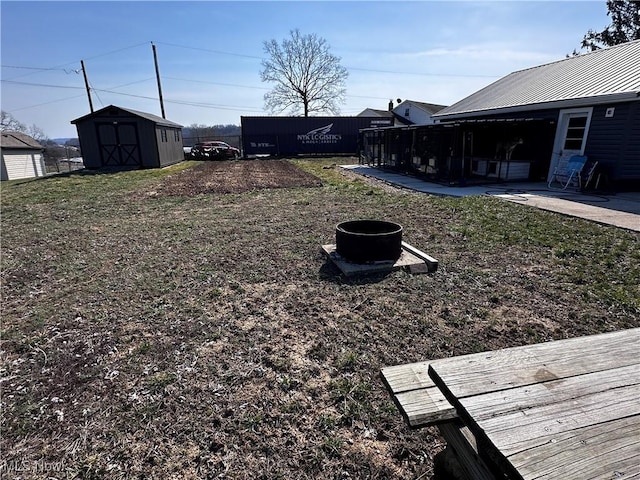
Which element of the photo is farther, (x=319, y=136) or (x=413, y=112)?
(x=413, y=112)

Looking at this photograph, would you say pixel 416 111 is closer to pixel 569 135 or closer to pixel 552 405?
pixel 569 135

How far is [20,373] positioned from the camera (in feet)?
8.59

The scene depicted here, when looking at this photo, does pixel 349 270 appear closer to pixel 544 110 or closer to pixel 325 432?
pixel 325 432

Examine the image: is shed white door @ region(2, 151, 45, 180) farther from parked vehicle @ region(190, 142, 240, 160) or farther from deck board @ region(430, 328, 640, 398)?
deck board @ region(430, 328, 640, 398)

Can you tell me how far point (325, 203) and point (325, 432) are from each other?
6911 mm

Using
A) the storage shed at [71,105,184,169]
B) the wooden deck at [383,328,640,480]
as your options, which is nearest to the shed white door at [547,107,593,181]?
the wooden deck at [383,328,640,480]

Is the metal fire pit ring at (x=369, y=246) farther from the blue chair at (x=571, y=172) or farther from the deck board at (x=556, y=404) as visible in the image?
the blue chair at (x=571, y=172)

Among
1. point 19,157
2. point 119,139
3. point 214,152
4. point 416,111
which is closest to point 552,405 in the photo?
point 119,139

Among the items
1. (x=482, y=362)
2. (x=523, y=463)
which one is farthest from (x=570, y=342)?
(x=523, y=463)

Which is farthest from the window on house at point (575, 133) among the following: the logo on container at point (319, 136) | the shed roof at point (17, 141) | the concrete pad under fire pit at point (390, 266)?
the shed roof at point (17, 141)

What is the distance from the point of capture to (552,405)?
117 cm

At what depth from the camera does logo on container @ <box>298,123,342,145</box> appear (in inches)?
1059

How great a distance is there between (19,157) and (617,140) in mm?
30898

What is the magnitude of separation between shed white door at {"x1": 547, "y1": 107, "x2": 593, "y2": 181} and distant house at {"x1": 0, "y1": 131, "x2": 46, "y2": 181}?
2864 centimetres
